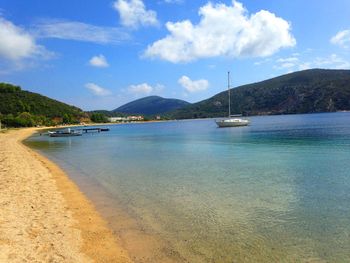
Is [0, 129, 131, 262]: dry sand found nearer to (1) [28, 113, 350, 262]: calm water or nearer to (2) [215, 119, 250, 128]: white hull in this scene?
(1) [28, 113, 350, 262]: calm water

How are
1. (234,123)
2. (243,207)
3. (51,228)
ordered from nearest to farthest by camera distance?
(51,228) → (243,207) → (234,123)

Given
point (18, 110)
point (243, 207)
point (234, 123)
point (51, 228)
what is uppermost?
point (18, 110)

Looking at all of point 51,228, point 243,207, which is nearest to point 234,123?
point 243,207

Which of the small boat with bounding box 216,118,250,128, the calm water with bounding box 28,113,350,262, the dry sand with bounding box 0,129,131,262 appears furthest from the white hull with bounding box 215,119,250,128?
the dry sand with bounding box 0,129,131,262

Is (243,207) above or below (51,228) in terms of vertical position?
below

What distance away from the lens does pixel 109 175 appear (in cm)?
2559

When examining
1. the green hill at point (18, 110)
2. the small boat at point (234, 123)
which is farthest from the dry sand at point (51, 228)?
the green hill at point (18, 110)

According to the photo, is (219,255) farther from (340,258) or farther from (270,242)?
(340,258)

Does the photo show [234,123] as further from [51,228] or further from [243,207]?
[51,228]

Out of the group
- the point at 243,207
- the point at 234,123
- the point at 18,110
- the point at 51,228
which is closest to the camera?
the point at 51,228

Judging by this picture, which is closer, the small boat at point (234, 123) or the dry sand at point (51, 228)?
the dry sand at point (51, 228)

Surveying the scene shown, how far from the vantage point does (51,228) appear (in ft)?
39.8

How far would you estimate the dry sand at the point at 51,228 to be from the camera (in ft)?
31.9

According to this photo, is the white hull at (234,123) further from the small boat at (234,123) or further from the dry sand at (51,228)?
the dry sand at (51,228)
